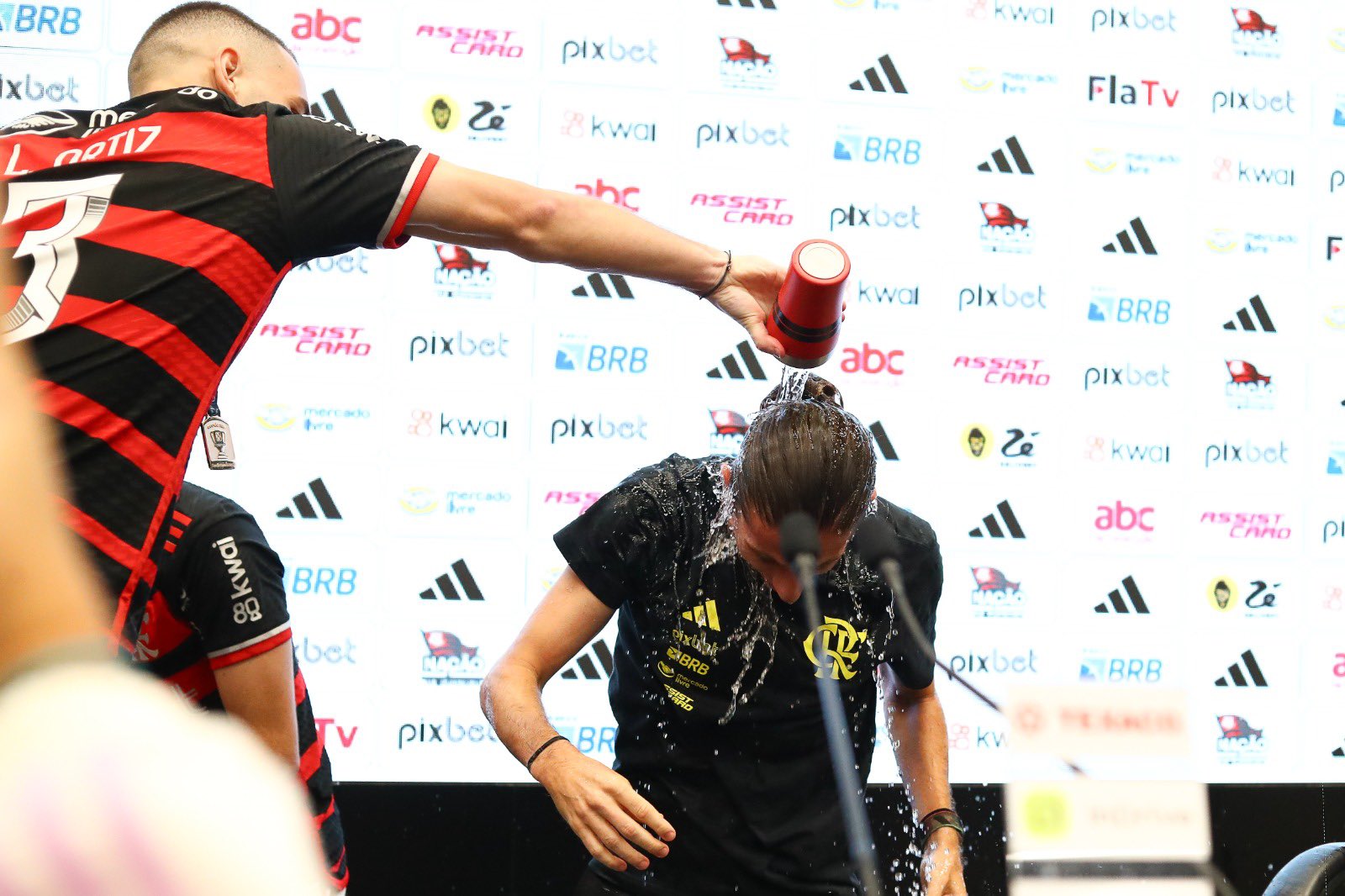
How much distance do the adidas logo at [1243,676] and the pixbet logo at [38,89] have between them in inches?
122

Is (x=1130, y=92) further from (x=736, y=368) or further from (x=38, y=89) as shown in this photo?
(x=38, y=89)

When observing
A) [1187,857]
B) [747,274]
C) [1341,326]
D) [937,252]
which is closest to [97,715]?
[1187,857]

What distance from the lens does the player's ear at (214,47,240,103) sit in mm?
1443

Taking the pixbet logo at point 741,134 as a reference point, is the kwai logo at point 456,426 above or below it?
below

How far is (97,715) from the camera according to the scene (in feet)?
1.25

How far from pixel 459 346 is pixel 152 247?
1.75 metres

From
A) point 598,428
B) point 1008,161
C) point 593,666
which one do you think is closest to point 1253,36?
point 1008,161

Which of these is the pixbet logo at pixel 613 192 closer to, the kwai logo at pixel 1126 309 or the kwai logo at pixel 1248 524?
the kwai logo at pixel 1126 309

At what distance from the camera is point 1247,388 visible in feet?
10.6

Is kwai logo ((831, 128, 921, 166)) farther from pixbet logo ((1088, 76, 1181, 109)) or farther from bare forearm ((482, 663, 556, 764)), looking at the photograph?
bare forearm ((482, 663, 556, 764))

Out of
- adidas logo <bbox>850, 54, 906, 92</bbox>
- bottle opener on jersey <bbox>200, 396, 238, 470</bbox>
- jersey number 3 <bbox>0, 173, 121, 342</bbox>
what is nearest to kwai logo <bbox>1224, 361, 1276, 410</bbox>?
adidas logo <bbox>850, 54, 906, 92</bbox>

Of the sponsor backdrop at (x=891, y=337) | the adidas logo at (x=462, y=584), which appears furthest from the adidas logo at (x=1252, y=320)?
the adidas logo at (x=462, y=584)

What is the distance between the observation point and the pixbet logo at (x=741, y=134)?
120 inches

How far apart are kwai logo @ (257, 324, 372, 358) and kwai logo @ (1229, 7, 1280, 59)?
7.85 feet
